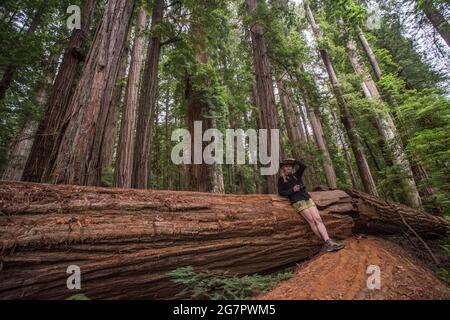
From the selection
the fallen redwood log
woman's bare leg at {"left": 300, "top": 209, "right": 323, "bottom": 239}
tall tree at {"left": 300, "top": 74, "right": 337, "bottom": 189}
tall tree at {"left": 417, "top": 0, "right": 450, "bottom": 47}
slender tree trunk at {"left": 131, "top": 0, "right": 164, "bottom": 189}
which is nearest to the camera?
the fallen redwood log

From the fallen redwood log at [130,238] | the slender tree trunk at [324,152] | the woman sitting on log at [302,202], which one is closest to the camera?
the fallen redwood log at [130,238]

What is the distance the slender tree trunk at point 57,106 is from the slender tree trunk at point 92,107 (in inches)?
21.3

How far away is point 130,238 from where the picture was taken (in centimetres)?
325

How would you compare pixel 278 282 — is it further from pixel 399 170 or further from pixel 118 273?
pixel 399 170

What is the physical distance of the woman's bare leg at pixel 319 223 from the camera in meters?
4.62

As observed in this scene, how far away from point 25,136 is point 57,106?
456 cm

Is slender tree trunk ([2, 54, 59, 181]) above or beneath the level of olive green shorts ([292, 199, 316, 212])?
above

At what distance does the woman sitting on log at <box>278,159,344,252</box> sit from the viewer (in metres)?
4.61

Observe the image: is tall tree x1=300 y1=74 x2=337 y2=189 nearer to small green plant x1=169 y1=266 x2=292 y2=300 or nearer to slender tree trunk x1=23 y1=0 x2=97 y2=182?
slender tree trunk x1=23 y1=0 x2=97 y2=182

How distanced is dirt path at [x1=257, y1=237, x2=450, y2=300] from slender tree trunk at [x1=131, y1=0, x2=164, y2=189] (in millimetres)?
4735

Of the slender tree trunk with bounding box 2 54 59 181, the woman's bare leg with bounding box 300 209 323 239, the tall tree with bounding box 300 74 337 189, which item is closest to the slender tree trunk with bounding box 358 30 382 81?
the tall tree with bounding box 300 74 337 189

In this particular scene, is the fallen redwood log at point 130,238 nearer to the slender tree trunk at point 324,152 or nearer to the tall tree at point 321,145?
the tall tree at point 321,145

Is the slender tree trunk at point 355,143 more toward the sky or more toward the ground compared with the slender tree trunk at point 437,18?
more toward the ground

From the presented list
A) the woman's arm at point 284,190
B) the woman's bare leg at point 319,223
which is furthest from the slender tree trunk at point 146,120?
the woman's bare leg at point 319,223
